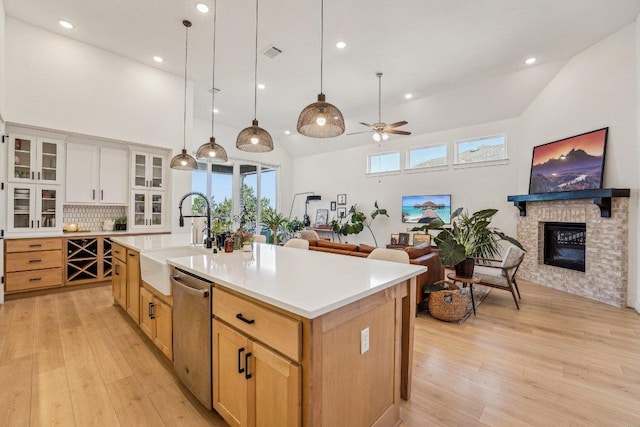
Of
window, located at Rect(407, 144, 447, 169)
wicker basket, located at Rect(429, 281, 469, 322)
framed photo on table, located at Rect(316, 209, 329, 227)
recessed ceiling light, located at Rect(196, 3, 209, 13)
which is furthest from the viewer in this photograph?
framed photo on table, located at Rect(316, 209, 329, 227)

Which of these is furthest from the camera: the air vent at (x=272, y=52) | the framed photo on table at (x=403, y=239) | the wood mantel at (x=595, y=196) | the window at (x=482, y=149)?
the framed photo on table at (x=403, y=239)

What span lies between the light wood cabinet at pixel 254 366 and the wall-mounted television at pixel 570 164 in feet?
17.4

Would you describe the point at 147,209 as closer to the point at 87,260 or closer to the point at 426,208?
the point at 87,260

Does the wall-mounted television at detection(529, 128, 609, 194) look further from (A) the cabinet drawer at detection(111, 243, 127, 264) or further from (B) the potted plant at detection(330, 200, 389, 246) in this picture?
(A) the cabinet drawer at detection(111, 243, 127, 264)

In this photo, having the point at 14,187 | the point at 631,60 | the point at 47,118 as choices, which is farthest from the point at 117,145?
the point at 631,60

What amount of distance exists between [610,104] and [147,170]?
7.56 metres

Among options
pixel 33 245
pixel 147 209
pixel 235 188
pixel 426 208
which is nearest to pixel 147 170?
pixel 147 209

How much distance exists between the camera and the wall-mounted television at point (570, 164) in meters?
4.24

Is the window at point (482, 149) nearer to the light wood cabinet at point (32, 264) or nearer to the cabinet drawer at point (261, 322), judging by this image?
the cabinet drawer at point (261, 322)

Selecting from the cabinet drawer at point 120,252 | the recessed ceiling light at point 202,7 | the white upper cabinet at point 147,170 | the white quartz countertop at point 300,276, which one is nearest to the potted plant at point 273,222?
the white upper cabinet at point 147,170

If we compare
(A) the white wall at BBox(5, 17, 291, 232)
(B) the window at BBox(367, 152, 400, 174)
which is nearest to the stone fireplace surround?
(B) the window at BBox(367, 152, 400, 174)

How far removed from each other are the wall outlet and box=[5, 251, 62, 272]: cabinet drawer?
5.09 metres

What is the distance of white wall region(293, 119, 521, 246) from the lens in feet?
19.5

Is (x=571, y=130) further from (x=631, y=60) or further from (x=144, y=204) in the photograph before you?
(x=144, y=204)
